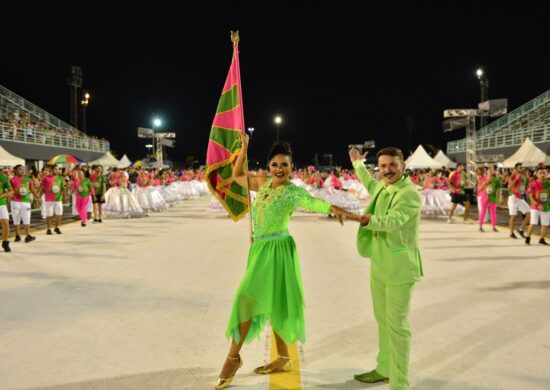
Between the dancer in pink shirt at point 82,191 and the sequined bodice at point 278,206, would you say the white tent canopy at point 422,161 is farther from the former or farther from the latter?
the sequined bodice at point 278,206

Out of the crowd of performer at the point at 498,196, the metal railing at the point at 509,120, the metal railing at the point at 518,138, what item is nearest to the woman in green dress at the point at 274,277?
the crowd of performer at the point at 498,196

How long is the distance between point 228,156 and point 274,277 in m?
1.52

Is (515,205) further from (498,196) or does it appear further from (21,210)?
(21,210)

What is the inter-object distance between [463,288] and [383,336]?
373 cm

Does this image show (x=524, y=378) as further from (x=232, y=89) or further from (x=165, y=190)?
(x=165, y=190)

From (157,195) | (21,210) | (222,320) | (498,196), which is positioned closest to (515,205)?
(498,196)

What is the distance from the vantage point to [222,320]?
5719mm

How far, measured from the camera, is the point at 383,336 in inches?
161

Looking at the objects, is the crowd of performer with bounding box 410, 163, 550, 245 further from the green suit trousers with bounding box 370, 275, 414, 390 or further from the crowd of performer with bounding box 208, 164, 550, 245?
the green suit trousers with bounding box 370, 275, 414, 390

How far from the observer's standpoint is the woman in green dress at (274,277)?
3947 mm

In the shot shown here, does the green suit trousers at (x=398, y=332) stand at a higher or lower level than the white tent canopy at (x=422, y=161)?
lower

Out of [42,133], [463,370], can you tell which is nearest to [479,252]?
[463,370]

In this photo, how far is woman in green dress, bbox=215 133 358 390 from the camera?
155 inches

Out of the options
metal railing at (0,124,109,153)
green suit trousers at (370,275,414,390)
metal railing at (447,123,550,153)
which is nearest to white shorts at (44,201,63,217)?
green suit trousers at (370,275,414,390)
